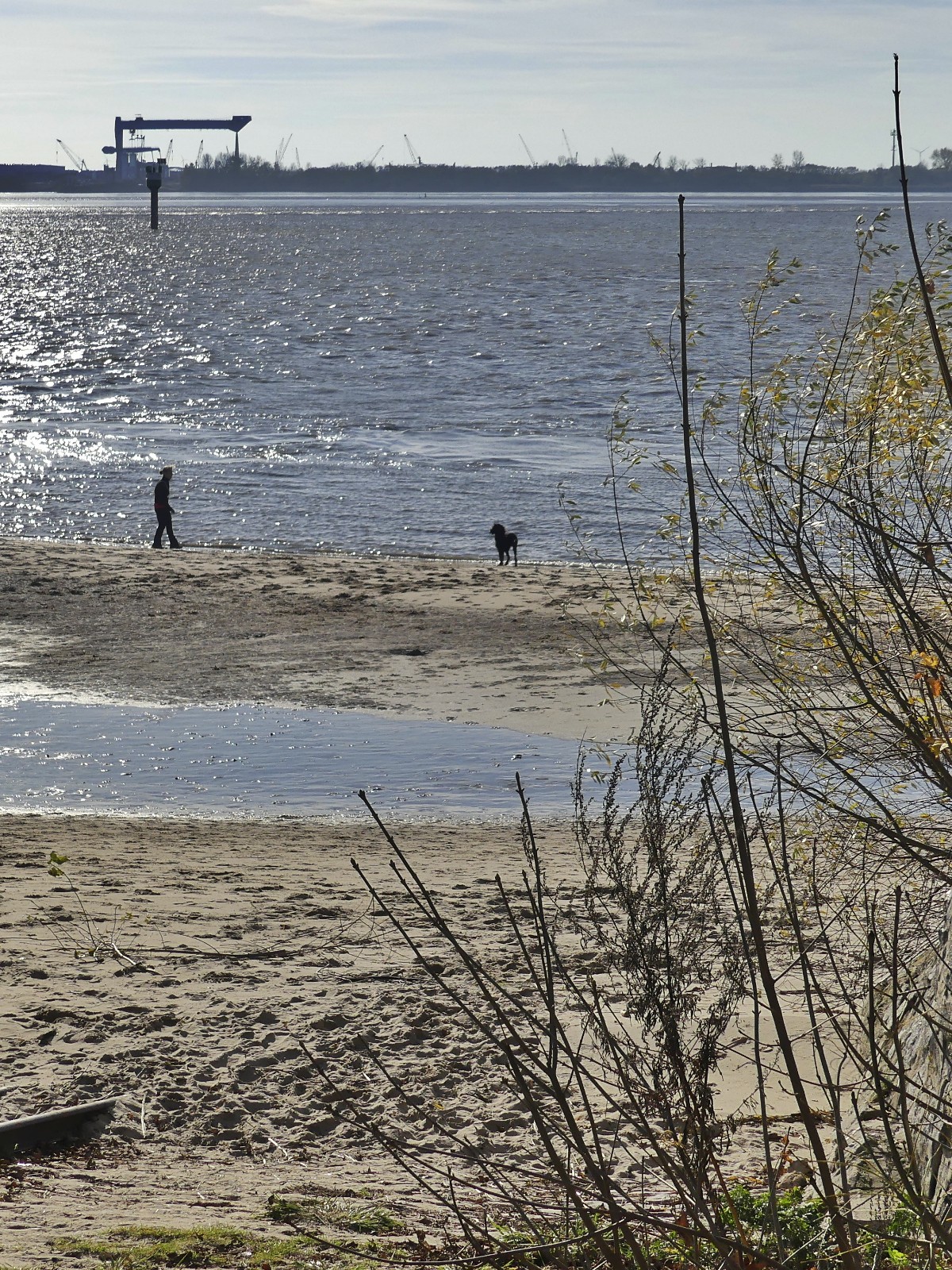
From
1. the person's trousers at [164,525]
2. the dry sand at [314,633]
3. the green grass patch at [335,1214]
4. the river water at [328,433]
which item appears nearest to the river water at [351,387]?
the river water at [328,433]

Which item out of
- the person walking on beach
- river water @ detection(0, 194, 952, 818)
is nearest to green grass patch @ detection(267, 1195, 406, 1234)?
river water @ detection(0, 194, 952, 818)

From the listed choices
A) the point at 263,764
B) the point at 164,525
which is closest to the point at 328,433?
the point at 164,525

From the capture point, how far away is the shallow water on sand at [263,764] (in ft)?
39.6

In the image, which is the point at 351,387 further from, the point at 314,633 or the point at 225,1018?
the point at 225,1018

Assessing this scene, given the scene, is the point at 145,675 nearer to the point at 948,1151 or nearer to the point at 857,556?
the point at 857,556

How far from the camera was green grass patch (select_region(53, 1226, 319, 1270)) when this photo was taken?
490 cm

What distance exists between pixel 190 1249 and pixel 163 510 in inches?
814

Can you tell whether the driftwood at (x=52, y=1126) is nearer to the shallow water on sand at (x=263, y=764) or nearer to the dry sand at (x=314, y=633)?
the shallow water on sand at (x=263, y=764)

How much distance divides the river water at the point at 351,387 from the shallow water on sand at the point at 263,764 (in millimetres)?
4742

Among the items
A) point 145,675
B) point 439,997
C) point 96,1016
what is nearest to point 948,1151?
point 439,997

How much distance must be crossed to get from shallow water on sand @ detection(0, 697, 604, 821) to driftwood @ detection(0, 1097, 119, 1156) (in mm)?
5255

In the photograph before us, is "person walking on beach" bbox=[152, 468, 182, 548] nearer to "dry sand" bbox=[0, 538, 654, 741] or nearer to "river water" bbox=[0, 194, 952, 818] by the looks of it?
"dry sand" bbox=[0, 538, 654, 741]

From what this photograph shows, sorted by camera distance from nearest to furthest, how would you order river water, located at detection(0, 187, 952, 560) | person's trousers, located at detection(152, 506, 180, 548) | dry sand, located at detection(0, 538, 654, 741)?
1. dry sand, located at detection(0, 538, 654, 741)
2. person's trousers, located at detection(152, 506, 180, 548)
3. river water, located at detection(0, 187, 952, 560)

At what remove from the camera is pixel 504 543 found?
23109 millimetres
